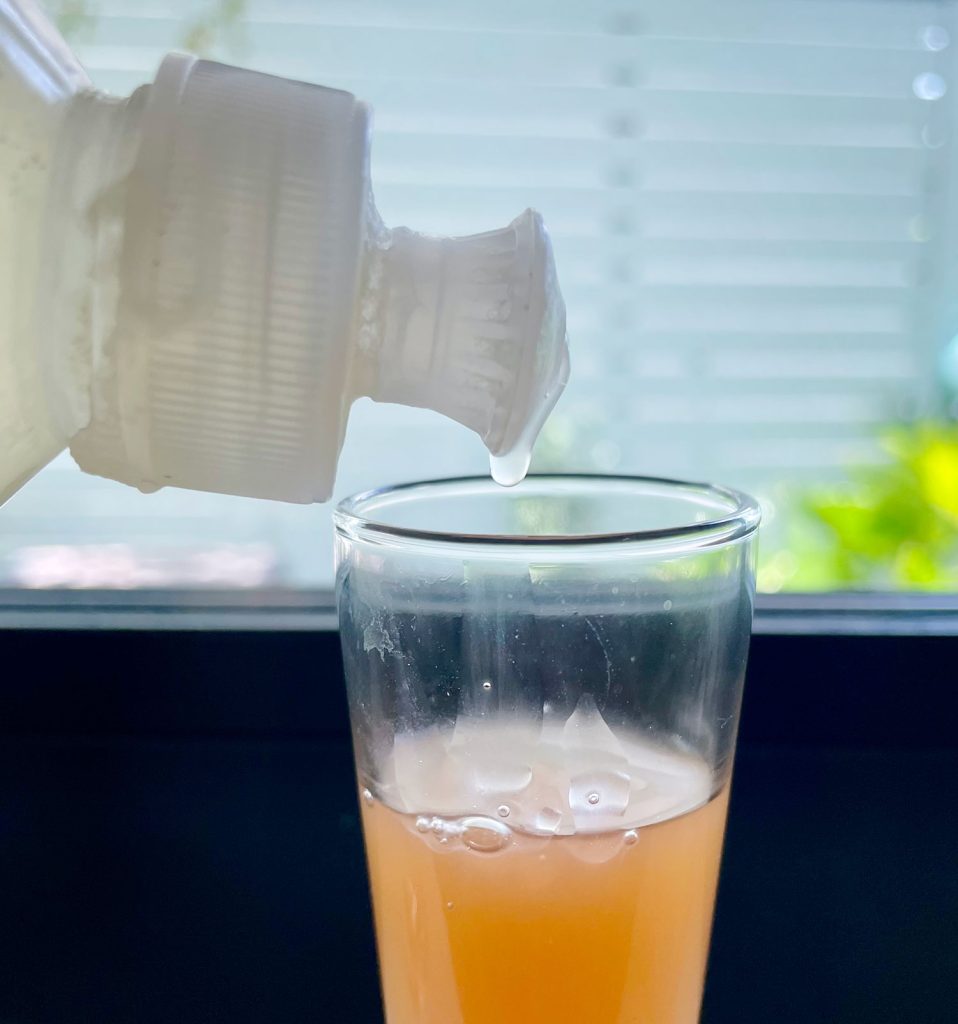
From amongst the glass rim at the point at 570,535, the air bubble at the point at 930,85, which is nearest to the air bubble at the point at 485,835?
the glass rim at the point at 570,535

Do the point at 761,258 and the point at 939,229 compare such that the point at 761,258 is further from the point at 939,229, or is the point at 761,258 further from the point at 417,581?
the point at 417,581

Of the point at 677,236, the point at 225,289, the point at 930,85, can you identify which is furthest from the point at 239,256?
the point at 930,85

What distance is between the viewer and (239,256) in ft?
1.20

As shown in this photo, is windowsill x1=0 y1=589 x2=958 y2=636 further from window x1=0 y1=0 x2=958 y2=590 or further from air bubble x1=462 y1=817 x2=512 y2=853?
air bubble x1=462 y1=817 x2=512 y2=853

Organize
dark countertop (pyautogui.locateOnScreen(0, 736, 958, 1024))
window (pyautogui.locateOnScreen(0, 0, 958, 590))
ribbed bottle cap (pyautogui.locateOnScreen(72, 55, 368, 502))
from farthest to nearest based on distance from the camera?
window (pyautogui.locateOnScreen(0, 0, 958, 590))
dark countertop (pyautogui.locateOnScreen(0, 736, 958, 1024))
ribbed bottle cap (pyautogui.locateOnScreen(72, 55, 368, 502))

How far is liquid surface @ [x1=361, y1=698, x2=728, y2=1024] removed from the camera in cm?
42

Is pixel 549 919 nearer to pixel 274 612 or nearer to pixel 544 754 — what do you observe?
pixel 544 754

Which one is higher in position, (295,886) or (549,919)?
(549,919)

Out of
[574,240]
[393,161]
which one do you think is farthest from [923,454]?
[393,161]

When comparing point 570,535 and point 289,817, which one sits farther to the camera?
point 289,817

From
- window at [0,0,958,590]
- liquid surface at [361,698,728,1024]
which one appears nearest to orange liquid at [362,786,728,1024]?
liquid surface at [361,698,728,1024]

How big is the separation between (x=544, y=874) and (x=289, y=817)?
262 mm

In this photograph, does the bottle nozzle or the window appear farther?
the window

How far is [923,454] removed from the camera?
2.74 feet
